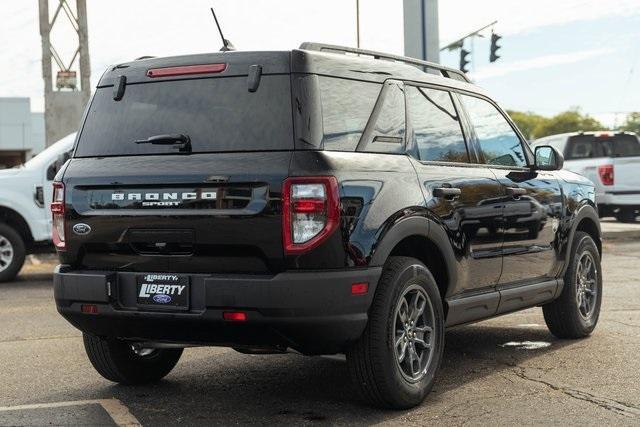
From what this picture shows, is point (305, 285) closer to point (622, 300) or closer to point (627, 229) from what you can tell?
point (622, 300)

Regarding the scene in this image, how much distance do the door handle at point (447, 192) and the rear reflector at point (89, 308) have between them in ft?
6.25

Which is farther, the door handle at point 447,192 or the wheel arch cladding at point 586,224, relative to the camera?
the wheel arch cladding at point 586,224

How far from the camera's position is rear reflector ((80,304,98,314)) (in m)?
5.12

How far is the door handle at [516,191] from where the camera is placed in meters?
6.37

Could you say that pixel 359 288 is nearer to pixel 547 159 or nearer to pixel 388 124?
pixel 388 124

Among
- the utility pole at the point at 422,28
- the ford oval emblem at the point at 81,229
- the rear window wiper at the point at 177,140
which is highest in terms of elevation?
the utility pole at the point at 422,28

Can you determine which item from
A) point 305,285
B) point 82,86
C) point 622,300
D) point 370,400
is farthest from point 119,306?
point 82,86

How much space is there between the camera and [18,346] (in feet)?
24.6

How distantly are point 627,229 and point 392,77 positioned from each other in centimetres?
1562

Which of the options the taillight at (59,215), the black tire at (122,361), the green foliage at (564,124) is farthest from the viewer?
the green foliage at (564,124)

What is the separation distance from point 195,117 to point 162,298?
932 mm

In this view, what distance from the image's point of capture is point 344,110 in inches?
200

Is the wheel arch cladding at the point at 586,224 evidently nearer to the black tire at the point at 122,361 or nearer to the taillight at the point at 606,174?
the black tire at the point at 122,361

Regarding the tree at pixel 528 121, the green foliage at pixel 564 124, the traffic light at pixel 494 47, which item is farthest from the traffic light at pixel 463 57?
the tree at pixel 528 121
